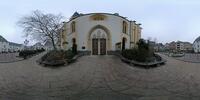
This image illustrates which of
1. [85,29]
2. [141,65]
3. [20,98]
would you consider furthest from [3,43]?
[20,98]

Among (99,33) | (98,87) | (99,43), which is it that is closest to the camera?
(98,87)

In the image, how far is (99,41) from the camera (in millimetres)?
39750

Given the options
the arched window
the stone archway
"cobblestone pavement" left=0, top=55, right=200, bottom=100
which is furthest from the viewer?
the arched window

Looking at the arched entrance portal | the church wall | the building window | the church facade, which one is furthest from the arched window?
the building window

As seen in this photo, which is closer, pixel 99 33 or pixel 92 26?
pixel 92 26

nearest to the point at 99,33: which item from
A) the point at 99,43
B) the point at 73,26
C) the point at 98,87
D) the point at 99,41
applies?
the point at 99,41

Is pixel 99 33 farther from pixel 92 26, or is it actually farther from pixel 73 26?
pixel 73 26

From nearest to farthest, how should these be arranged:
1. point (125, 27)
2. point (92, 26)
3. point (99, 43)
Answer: point (92, 26) < point (99, 43) < point (125, 27)

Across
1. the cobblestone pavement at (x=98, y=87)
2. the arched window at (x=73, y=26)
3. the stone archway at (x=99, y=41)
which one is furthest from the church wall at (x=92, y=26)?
the cobblestone pavement at (x=98, y=87)

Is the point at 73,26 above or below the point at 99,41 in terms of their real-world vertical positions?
above

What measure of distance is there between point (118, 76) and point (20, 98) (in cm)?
751

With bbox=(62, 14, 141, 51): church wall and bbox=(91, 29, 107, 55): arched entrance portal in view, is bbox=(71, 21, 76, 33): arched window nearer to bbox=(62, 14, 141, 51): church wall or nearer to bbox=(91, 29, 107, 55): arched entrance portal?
bbox=(62, 14, 141, 51): church wall

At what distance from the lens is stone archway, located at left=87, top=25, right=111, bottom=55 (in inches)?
1550

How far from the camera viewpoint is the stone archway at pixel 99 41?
39359 millimetres
